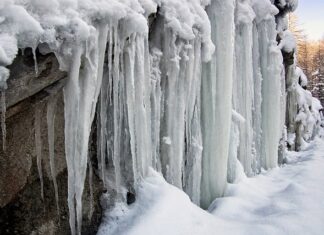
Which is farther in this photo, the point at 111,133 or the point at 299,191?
the point at 299,191

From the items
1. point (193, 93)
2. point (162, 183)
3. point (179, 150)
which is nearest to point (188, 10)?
point (193, 93)

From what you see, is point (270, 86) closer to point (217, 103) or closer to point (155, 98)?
point (217, 103)

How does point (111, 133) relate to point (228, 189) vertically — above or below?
above

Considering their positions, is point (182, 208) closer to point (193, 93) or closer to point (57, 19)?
point (193, 93)

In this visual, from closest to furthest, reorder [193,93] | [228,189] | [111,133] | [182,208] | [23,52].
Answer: [23,52] < [182,208] < [111,133] < [193,93] < [228,189]

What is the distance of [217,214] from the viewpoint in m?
3.77

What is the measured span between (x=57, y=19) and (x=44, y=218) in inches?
56.4

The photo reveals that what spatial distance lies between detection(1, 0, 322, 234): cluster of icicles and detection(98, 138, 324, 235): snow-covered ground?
0.70 ft

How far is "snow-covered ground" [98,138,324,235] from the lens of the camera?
301 cm

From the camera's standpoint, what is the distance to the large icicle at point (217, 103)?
14.5 ft

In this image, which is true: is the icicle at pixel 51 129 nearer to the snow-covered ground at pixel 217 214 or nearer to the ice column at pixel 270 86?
the snow-covered ground at pixel 217 214

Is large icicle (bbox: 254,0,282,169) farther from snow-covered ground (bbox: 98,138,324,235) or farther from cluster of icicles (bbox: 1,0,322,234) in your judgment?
snow-covered ground (bbox: 98,138,324,235)

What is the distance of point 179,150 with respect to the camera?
12.8ft

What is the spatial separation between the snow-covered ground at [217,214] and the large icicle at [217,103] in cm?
29
